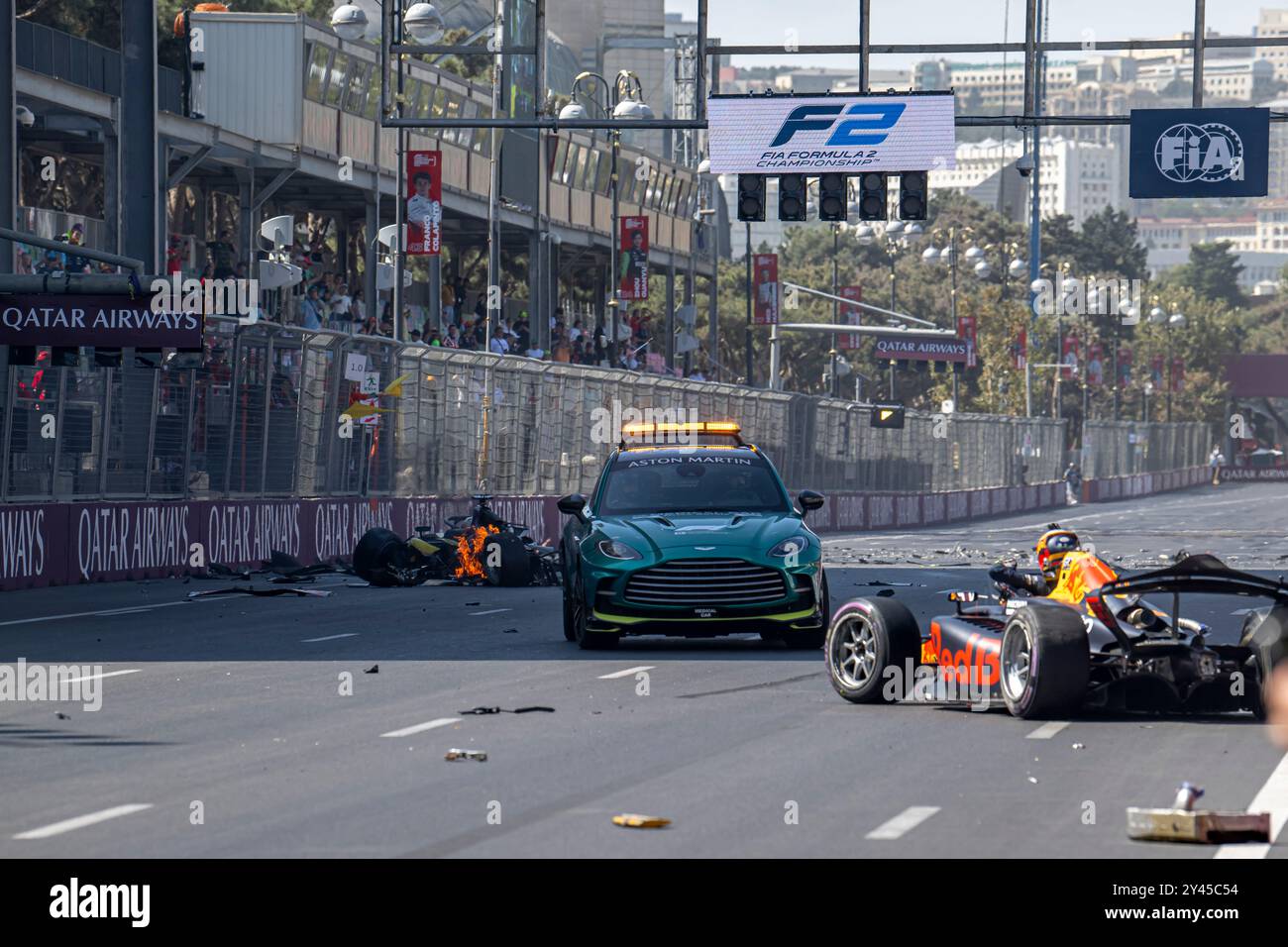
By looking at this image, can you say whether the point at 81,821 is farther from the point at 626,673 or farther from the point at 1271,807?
the point at 626,673

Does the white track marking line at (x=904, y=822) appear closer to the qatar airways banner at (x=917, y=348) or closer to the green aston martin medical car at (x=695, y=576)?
the green aston martin medical car at (x=695, y=576)

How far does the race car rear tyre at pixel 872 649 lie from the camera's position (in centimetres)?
1392

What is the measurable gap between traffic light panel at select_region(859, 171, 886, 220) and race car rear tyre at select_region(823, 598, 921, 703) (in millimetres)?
18613

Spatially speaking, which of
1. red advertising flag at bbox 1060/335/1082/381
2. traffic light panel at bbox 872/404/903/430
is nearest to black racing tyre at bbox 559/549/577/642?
traffic light panel at bbox 872/404/903/430

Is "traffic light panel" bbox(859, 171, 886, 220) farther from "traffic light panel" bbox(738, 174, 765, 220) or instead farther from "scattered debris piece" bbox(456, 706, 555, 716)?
"scattered debris piece" bbox(456, 706, 555, 716)

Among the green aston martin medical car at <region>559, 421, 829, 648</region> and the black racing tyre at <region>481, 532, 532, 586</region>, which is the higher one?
the green aston martin medical car at <region>559, 421, 829, 648</region>

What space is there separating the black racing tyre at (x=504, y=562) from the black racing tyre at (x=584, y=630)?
31.6 feet

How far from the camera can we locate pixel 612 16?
529ft

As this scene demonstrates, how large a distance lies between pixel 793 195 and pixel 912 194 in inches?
70.1

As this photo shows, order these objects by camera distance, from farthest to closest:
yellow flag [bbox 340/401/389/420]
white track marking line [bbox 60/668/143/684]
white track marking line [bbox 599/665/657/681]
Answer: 1. yellow flag [bbox 340/401/389/420]
2. white track marking line [bbox 599/665/657/681]
3. white track marking line [bbox 60/668/143/684]

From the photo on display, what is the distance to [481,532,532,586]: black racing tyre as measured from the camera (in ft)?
93.2

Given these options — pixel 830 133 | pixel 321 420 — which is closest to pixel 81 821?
pixel 321 420

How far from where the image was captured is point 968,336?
282 ft

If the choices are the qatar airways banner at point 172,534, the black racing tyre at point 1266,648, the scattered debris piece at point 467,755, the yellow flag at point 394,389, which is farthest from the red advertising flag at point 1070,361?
the scattered debris piece at point 467,755
